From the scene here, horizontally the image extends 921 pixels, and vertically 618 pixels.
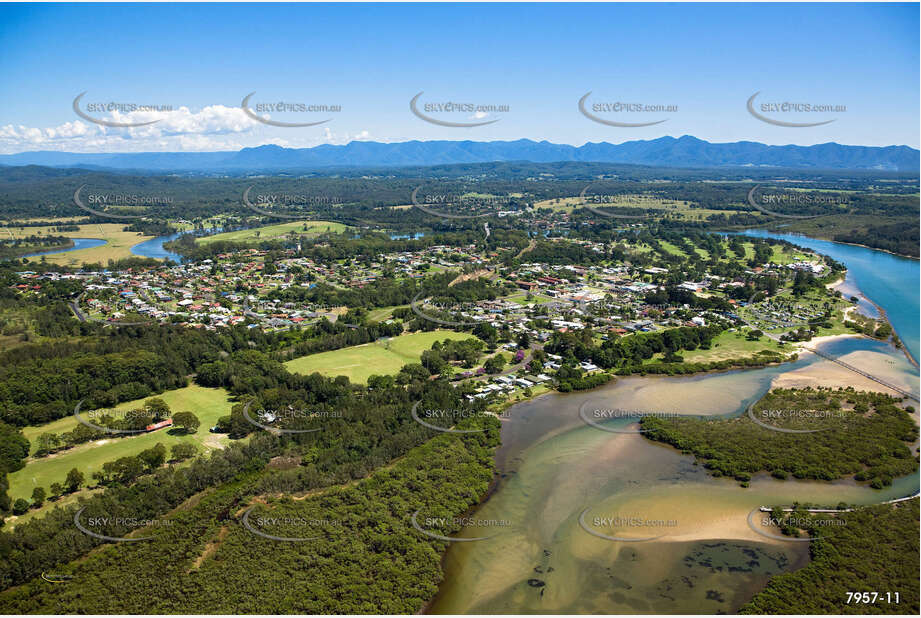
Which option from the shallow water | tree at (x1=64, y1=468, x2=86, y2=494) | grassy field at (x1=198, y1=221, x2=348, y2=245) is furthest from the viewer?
grassy field at (x1=198, y1=221, x2=348, y2=245)

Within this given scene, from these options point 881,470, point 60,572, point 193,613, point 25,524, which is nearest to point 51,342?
point 25,524

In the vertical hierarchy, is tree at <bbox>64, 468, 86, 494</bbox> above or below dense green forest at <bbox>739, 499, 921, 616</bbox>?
above

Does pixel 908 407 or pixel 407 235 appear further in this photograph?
pixel 407 235

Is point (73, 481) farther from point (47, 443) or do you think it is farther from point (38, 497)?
point (47, 443)

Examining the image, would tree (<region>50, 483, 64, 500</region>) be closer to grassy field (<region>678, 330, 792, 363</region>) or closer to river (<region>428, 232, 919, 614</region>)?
river (<region>428, 232, 919, 614</region>)

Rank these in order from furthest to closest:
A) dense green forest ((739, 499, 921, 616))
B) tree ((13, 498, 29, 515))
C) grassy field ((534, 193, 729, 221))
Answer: grassy field ((534, 193, 729, 221)), tree ((13, 498, 29, 515)), dense green forest ((739, 499, 921, 616))

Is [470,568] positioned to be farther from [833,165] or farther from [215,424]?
[833,165]

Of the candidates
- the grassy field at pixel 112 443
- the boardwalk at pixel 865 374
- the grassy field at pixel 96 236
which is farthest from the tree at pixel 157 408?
the grassy field at pixel 96 236

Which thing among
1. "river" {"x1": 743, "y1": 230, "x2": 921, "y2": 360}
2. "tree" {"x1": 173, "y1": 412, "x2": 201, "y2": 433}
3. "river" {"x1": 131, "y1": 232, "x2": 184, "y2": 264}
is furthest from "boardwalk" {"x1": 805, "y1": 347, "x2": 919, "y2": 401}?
"river" {"x1": 131, "y1": 232, "x2": 184, "y2": 264}
